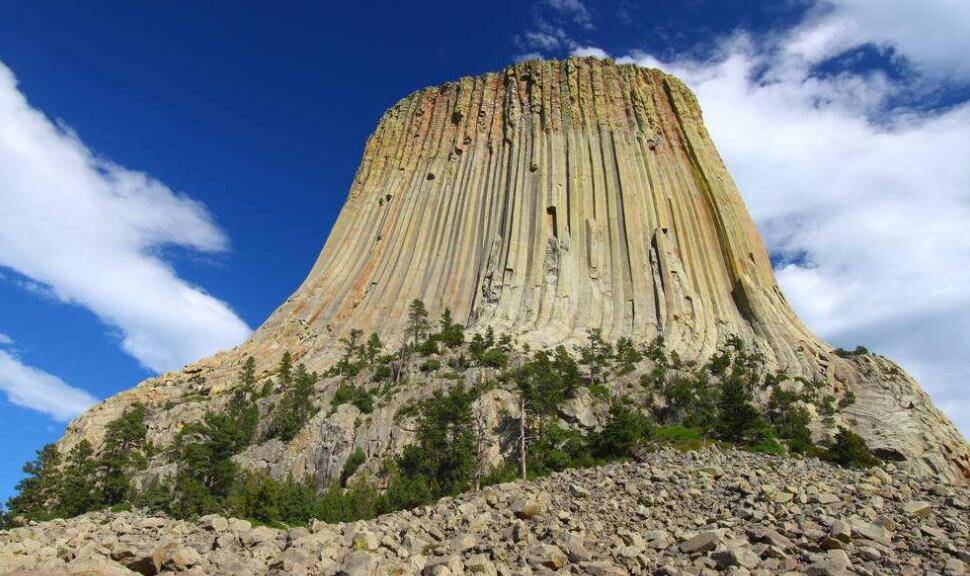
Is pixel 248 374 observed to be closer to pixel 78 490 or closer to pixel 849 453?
pixel 78 490

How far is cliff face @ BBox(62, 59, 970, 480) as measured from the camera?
4088 cm

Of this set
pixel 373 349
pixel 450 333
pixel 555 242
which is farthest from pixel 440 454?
pixel 555 242

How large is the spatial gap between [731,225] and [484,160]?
20689 mm

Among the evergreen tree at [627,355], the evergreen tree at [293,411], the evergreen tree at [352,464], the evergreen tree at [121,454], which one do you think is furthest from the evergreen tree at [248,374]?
the evergreen tree at [627,355]

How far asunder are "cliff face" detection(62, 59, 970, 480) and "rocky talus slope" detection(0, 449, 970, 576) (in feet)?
72.4

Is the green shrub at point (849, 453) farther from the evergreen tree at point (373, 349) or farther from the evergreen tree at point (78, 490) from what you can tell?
the evergreen tree at point (78, 490)

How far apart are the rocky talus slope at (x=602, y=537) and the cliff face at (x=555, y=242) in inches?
868

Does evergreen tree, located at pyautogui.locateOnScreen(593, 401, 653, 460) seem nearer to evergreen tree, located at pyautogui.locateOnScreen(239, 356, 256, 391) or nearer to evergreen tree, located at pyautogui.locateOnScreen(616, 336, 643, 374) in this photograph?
evergreen tree, located at pyautogui.locateOnScreen(616, 336, 643, 374)

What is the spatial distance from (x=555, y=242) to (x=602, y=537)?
116ft

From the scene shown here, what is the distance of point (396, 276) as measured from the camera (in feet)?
165

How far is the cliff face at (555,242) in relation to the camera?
40.9 metres

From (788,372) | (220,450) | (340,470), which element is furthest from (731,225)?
(220,450)

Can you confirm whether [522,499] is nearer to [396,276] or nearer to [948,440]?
[948,440]

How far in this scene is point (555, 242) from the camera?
151 ft
